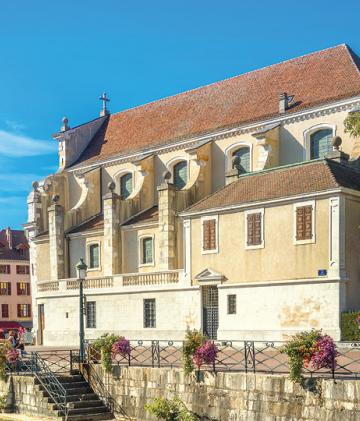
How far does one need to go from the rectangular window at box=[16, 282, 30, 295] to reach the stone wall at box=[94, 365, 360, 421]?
50.2 metres

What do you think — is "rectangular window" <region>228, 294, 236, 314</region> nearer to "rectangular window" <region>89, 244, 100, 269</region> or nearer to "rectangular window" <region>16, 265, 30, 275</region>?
"rectangular window" <region>89, 244, 100, 269</region>

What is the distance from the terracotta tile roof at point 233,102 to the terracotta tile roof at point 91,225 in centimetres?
501

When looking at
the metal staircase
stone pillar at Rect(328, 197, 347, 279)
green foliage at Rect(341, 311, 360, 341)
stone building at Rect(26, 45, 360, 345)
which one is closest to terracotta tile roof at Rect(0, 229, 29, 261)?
stone building at Rect(26, 45, 360, 345)

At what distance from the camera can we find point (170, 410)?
798 inches

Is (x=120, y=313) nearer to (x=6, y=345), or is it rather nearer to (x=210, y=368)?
(x=6, y=345)

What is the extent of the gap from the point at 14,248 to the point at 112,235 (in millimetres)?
36786

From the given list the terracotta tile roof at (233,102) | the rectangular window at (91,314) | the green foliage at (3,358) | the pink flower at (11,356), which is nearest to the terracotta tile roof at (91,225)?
the terracotta tile roof at (233,102)

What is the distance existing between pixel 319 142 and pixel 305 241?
10.9m

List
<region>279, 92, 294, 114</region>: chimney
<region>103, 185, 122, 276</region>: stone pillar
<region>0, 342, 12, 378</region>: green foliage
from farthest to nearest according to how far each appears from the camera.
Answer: <region>103, 185, 122, 276</region>: stone pillar
<region>279, 92, 294, 114</region>: chimney
<region>0, 342, 12, 378</region>: green foliage

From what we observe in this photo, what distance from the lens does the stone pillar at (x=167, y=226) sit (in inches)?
1420

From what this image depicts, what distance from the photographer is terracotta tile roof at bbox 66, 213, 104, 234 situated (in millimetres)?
42987

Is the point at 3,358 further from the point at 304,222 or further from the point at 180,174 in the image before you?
the point at 180,174

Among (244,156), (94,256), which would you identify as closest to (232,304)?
(244,156)

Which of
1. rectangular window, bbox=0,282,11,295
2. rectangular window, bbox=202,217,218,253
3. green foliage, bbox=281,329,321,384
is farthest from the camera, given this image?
rectangular window, bbox=0,282,11,295
